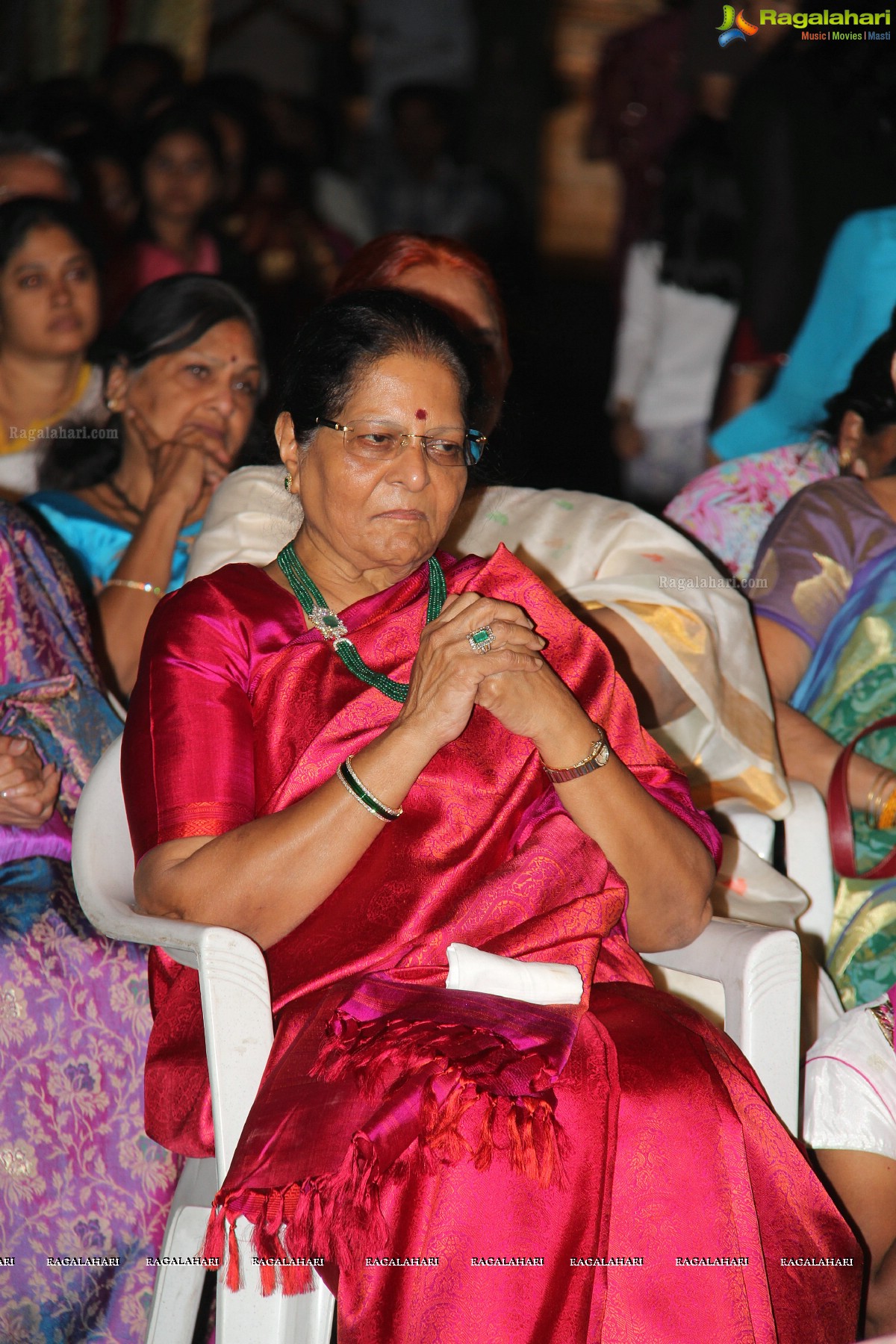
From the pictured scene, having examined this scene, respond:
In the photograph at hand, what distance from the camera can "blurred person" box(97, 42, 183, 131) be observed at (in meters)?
6.10

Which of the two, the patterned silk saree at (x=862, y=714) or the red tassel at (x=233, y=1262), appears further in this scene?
the patterned silk saree at (x=862, y=714)

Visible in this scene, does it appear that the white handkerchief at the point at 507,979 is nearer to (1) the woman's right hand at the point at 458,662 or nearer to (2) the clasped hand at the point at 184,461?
(1) the woman's right hand at the point at 458,662

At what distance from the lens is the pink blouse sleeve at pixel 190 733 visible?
174 centimetres

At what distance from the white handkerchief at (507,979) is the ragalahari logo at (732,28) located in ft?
13.7

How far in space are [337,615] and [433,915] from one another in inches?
17.3

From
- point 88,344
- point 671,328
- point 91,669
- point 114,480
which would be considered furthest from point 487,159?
point 91,669

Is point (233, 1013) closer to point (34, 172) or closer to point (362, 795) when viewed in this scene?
point (362, 795)

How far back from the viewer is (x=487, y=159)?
7695 mm

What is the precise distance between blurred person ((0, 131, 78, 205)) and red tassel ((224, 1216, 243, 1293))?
10.7 feet

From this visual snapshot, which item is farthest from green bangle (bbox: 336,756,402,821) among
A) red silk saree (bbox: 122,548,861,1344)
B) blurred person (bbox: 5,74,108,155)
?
blurred person (bbox: 5,74,108,155)

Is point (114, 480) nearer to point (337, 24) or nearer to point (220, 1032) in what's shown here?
point (220, 1032)

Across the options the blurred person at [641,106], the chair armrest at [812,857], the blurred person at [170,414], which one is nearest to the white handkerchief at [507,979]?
the chair armrest at [812,857]

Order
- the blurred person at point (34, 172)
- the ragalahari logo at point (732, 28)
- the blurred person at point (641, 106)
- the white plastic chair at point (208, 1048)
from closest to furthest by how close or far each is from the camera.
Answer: the white plastic chair at point (208, 1048)
the blurred person at point (34, 172)
the ragalahari logo at point (732, 28)
the blurred person at point (641, 106)

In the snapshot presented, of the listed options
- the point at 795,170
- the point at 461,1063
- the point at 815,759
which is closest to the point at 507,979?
the point at 461,1063
